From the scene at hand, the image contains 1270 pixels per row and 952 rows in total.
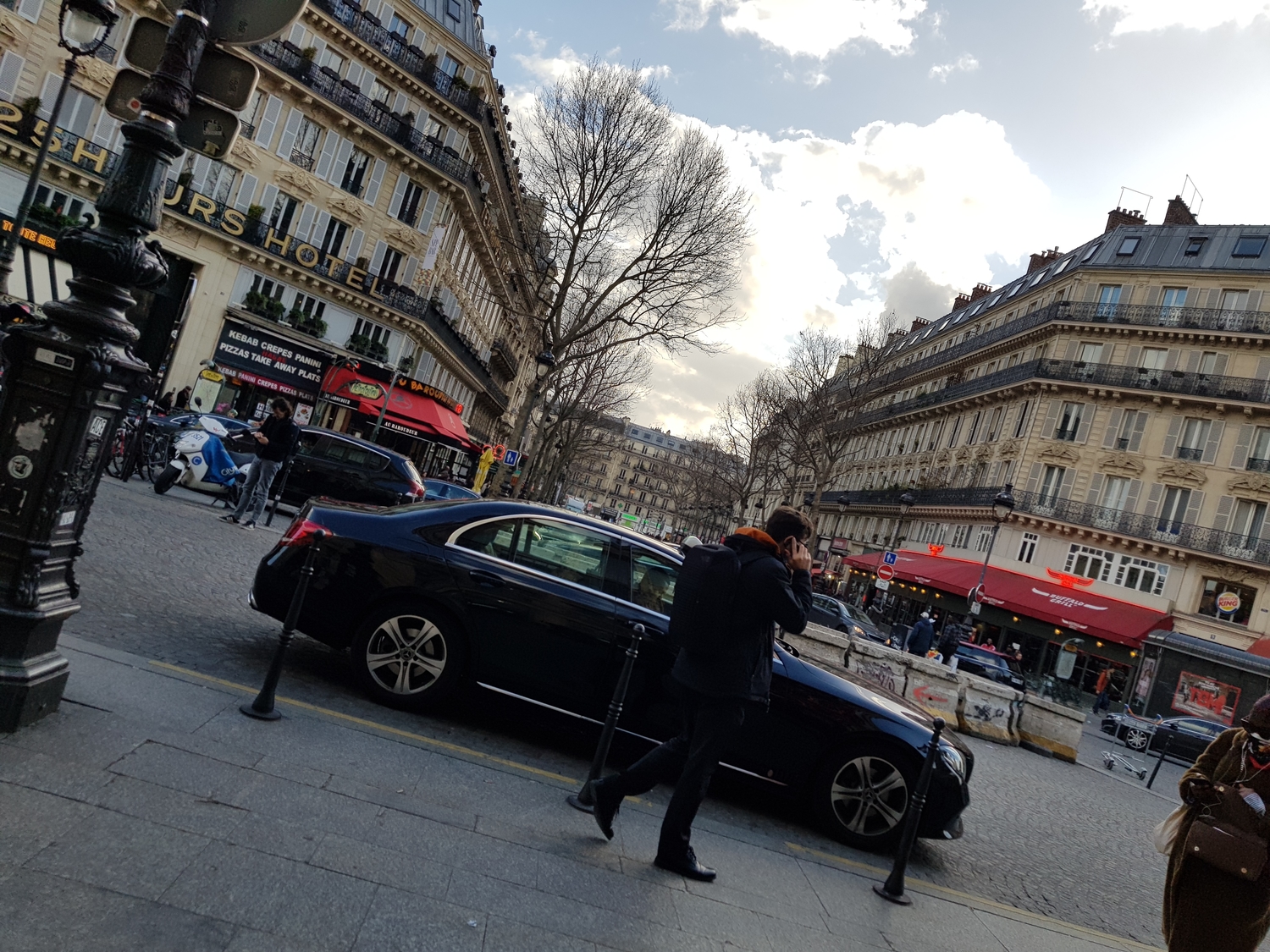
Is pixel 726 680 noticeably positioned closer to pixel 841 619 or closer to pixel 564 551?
pixel 564 551

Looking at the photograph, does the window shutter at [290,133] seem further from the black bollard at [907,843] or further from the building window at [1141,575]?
the building window at [1141,575]

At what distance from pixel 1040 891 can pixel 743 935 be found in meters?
3.37

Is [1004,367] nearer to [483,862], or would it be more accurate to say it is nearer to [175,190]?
[175,190]

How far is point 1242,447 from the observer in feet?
115

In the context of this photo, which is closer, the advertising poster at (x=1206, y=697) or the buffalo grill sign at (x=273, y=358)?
the advertising poster at (x=1206, y=697)

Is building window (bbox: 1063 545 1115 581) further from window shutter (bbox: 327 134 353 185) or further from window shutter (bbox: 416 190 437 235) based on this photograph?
window shutter (bbox: 327 134 353 185)

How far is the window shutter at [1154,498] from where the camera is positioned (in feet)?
119

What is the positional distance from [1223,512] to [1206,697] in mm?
11275

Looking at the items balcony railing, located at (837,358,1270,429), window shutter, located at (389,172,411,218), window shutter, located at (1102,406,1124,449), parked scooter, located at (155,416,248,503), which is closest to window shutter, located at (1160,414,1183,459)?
balcony railing, located at (837,358,1270,429)

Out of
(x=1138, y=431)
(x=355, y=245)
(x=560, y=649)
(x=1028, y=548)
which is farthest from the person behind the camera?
(x=1028, y=548)

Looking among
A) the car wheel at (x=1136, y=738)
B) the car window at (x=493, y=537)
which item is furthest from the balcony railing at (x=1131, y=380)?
the car window at (x=493, y=537)

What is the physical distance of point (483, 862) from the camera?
394 cm

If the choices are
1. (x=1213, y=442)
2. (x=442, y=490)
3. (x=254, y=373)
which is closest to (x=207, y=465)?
(x=442, y=490)

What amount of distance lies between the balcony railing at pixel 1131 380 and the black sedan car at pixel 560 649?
121ft
